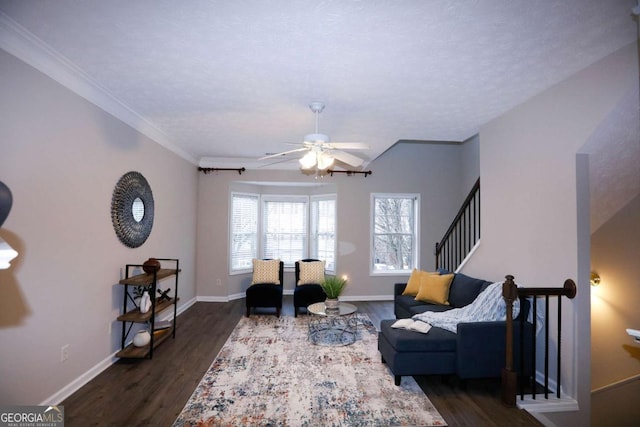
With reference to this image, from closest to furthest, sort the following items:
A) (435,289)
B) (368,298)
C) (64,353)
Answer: (64,353), (435,289), (368,298)

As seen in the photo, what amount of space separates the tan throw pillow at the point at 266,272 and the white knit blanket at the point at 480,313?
2777 mm

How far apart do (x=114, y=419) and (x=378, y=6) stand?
3.44 m

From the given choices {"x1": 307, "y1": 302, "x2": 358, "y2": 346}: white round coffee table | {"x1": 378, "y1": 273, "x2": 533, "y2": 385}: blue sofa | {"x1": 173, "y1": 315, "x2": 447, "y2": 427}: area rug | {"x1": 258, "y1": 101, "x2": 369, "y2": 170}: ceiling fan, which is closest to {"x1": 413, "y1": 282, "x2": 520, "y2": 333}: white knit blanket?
{"x1": 378, "y1": 273, "x2": 533, "y2": 385}: blue sofa

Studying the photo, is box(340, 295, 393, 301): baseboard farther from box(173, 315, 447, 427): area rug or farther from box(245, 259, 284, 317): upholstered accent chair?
box(173, 315, 447, 427): area rug

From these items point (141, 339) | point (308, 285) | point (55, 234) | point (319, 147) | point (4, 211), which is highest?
point (319, 147)

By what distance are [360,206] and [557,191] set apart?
3.62 metres

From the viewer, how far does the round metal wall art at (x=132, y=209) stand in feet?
10.8

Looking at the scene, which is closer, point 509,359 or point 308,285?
point 509,359

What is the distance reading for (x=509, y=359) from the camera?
8.75 ft

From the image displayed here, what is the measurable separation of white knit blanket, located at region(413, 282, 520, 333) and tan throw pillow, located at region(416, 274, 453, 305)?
66cm

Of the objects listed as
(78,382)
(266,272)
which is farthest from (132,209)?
(266,272)

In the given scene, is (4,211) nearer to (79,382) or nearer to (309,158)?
(309,158)

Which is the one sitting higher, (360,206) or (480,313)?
(360,206)

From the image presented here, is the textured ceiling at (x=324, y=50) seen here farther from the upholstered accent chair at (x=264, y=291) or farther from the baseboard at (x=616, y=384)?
the baseboard at (x=616, y=384)
